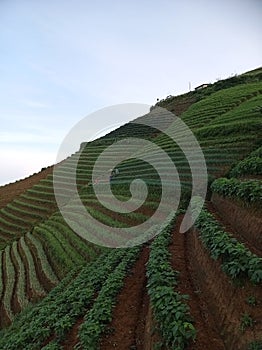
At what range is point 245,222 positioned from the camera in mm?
8328

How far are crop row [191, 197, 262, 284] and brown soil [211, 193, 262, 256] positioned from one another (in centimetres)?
59

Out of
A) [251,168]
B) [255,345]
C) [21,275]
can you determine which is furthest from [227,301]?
[21,275]

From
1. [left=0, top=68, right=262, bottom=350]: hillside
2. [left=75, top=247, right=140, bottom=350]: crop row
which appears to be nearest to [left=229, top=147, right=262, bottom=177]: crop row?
[left=0, top=68, right=262, bottom=350]: hillside

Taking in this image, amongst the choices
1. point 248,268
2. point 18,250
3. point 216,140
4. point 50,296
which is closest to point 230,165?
point 216,140

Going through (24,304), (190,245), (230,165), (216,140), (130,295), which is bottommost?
(24,304)

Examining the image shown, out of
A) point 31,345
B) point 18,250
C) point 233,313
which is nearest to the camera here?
point 233,313

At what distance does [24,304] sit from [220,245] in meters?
Answer: 9.03

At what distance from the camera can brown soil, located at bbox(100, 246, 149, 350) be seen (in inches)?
256

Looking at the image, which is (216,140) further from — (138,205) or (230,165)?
(138,205)

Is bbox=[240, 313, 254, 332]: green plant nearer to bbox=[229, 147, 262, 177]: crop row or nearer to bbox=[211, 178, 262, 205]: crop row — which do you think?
bbox=[211, 178, 262, 205]: crop row

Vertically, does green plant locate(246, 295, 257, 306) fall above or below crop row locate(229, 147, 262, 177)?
below

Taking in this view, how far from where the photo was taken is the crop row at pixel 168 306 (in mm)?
5129

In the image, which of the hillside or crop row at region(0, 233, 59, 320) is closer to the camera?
the hillside

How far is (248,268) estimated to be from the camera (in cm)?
562
